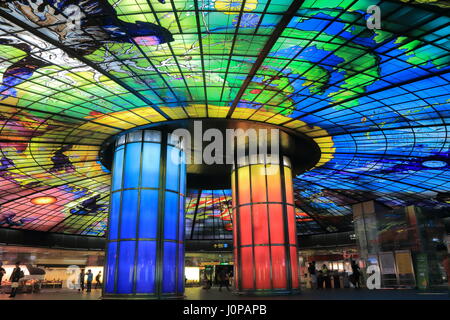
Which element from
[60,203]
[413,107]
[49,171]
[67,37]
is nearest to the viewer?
[67,37]

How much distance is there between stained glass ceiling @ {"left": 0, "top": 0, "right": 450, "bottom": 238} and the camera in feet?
45.4

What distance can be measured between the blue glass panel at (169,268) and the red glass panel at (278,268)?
22.9 feet

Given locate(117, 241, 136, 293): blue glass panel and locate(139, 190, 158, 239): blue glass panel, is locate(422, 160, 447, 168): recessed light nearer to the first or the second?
locate(139, 190, 158, 239): blue glass panel

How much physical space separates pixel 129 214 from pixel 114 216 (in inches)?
49.1

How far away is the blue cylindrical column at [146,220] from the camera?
2091 centimetres

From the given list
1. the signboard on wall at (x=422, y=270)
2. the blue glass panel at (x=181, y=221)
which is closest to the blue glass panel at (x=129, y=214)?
the blue glass panel at (x=181, y=221)

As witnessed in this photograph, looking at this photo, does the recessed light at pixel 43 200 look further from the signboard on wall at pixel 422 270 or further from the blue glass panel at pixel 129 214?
the signboard on wall at pixel 422 270

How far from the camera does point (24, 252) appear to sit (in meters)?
49.3

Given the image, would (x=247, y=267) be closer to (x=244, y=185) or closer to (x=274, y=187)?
(x=244, y=185)

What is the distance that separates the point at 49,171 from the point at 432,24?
1254 inches

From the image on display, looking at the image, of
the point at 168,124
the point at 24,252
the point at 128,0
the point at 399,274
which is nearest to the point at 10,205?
the point at 24,252

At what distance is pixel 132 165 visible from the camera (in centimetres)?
2292

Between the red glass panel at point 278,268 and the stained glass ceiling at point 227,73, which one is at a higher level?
the stained glass ceiling at point 227,73
